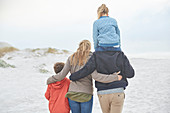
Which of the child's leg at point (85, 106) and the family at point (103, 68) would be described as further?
the child's leg at point (85, 106)

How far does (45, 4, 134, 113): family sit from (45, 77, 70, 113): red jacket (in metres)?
0.21

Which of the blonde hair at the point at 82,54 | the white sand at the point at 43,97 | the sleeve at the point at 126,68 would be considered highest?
the blonde hair at the point at 82,54

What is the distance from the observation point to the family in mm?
2406

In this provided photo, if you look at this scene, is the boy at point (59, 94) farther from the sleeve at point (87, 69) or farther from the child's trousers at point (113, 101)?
the child's trousers at point (113, 101)

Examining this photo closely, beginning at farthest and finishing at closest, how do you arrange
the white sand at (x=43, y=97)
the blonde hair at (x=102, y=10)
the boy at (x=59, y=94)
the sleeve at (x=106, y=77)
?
the white sand at (x=43, y=97) < the boy at (x=59, y=94) < the blonde hair at (x=102, y=10) < the sleeve at (x=106, y=77)

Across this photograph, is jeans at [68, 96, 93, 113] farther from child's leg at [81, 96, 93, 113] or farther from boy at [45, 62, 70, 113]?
boy at [45, 62, 70, 113]

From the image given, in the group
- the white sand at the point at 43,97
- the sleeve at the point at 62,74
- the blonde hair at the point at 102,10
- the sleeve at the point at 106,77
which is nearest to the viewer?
the sleeve at the point at 106,77

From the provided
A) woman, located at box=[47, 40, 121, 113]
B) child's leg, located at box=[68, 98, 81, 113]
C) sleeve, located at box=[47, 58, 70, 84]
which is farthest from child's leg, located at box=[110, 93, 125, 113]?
sleeve, located at box=[47, 58, 70, 84]

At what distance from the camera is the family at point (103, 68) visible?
2406mm

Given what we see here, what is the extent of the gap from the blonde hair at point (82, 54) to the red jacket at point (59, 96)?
15.6 inches

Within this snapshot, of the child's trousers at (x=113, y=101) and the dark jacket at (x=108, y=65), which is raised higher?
the dark jacket at (x=108, y=65)

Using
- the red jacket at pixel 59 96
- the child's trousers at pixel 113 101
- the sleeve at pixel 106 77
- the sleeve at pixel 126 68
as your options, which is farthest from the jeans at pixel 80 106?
the sleeve at pixel 126 68

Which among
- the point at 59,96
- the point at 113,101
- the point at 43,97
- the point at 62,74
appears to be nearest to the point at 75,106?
the point at 59,96

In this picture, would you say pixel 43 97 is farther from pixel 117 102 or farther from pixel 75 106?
pixel 117 102
